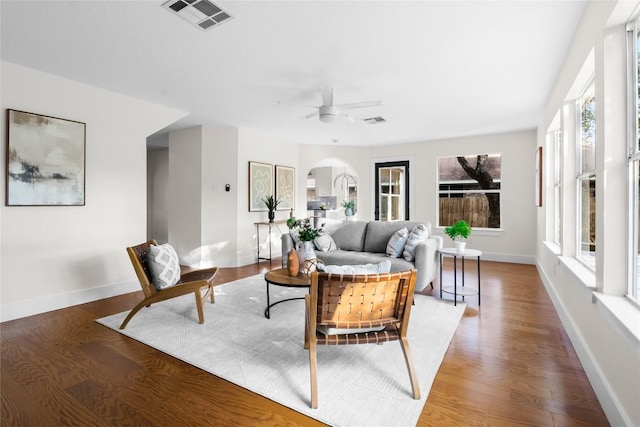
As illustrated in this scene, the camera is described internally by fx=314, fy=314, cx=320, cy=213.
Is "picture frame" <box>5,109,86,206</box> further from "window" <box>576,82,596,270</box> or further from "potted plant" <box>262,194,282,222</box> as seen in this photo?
"window" <box>576,82,596,270</box>

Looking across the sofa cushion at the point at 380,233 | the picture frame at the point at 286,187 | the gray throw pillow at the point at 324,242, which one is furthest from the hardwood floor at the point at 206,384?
the picture frame at the point at 286,187

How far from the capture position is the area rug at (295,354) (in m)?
1.82

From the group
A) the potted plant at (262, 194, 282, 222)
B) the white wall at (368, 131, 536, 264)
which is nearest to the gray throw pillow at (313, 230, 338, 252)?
the potted plant at (262, 194, 282, 222)

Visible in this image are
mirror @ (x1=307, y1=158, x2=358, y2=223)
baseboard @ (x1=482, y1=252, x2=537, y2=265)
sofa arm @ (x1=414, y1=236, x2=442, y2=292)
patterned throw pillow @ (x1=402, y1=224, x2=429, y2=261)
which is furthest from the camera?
mirror @ (x1=307, y1=158, x2=358, y2=223)

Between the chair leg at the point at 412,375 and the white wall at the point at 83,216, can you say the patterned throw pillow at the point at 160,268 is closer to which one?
the white wall at the point at 83,216

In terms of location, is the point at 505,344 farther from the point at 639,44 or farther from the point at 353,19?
the point at 353,19

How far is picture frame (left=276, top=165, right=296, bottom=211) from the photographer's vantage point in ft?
22.3

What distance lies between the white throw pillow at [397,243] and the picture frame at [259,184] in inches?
120

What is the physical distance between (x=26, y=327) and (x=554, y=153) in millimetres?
6441

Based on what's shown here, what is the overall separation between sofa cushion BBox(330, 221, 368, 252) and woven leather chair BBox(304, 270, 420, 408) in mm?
2801

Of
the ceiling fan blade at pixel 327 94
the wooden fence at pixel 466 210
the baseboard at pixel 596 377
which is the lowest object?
the baseboard at pixel 596 377

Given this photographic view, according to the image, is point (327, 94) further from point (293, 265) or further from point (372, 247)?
point (372, 247)

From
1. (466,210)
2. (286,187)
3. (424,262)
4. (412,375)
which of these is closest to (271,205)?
(286,187)

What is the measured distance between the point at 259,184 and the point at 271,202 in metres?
0.47
